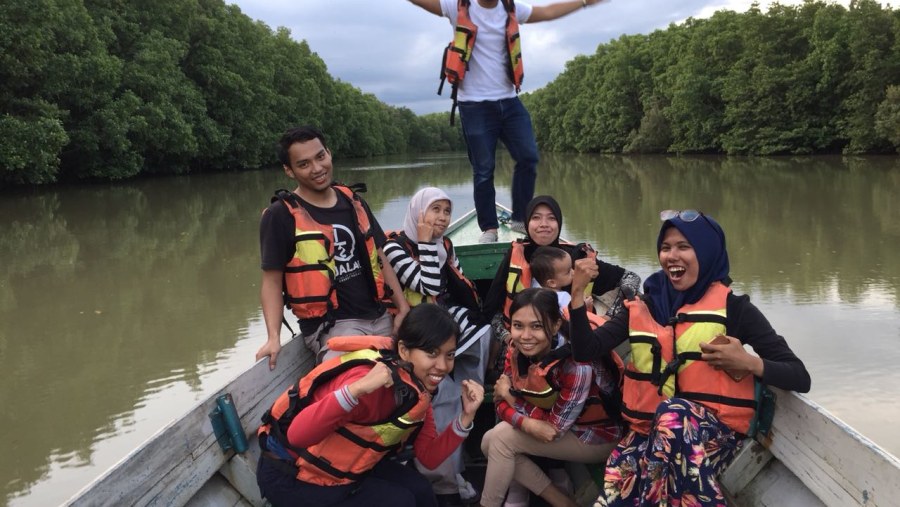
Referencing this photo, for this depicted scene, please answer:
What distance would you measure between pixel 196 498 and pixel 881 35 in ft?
96.7

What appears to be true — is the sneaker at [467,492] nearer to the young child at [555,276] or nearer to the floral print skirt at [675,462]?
the young child at [555,276]

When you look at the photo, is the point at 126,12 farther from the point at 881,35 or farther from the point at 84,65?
the point at 881,35

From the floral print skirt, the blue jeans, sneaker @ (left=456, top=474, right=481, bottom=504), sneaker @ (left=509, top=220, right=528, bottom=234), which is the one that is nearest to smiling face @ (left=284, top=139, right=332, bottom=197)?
sneaker @ (left=456, top=474, right=481, bottom=504)

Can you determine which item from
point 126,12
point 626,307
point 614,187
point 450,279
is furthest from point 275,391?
point 126,12

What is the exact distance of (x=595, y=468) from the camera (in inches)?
107

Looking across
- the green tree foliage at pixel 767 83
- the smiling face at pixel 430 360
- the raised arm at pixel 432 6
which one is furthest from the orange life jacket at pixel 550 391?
the green tree foliage at pixel 767 83

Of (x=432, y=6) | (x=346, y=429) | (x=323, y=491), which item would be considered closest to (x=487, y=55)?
(x=432, y=6)

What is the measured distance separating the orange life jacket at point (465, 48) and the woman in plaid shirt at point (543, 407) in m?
2.44

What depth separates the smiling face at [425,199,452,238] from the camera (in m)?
3.26

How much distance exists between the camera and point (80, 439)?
456 centimetres

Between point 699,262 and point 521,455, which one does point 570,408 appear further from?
point 699,262

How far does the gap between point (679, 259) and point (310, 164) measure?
5.39ft

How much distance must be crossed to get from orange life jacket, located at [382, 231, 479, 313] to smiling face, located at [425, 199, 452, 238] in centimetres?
15

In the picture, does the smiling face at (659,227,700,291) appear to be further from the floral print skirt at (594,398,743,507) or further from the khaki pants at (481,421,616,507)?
the khaki pants at (481,421,616,507)
